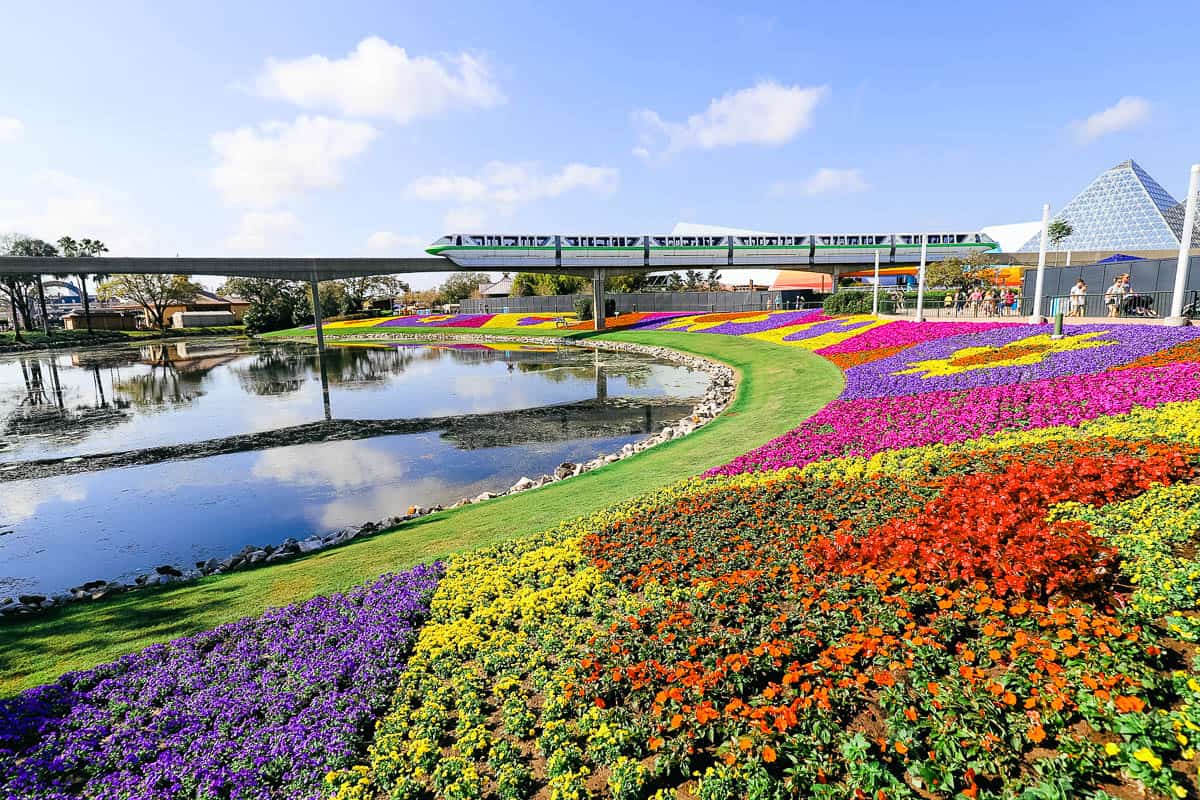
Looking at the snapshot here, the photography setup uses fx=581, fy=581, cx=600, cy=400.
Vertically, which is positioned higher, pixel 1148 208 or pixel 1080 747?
pixel 1148 208

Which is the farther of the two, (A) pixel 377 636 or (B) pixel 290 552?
(B) pixel 290 552

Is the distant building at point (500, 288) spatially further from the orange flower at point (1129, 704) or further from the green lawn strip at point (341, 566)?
the orange flower at point (1129, 704)

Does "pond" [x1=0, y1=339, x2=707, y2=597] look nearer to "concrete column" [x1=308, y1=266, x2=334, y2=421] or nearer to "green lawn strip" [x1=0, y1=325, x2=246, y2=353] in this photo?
"concrete column" [x1=308, y1=266, x2=334, y2=421]

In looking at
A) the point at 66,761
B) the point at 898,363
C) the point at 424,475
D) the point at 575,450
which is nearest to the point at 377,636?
the point at 66,761

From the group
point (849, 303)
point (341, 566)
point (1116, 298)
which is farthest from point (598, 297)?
point (341, 566)

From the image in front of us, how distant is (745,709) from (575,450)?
614 inches

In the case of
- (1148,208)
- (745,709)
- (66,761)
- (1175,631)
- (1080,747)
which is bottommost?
(66,761)

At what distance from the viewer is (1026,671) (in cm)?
463

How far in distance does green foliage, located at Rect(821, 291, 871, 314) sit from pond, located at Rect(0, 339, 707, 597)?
54.3 ft

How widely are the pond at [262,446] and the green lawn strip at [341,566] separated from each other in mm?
2989

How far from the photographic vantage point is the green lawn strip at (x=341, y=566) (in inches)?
317

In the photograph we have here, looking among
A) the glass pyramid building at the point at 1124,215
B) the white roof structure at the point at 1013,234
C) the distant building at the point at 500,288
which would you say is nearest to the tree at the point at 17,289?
the distant building at the point at 500,288

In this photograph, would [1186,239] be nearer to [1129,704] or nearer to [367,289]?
[1129,704]

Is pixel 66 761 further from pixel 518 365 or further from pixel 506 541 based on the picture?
pixel 518 365
